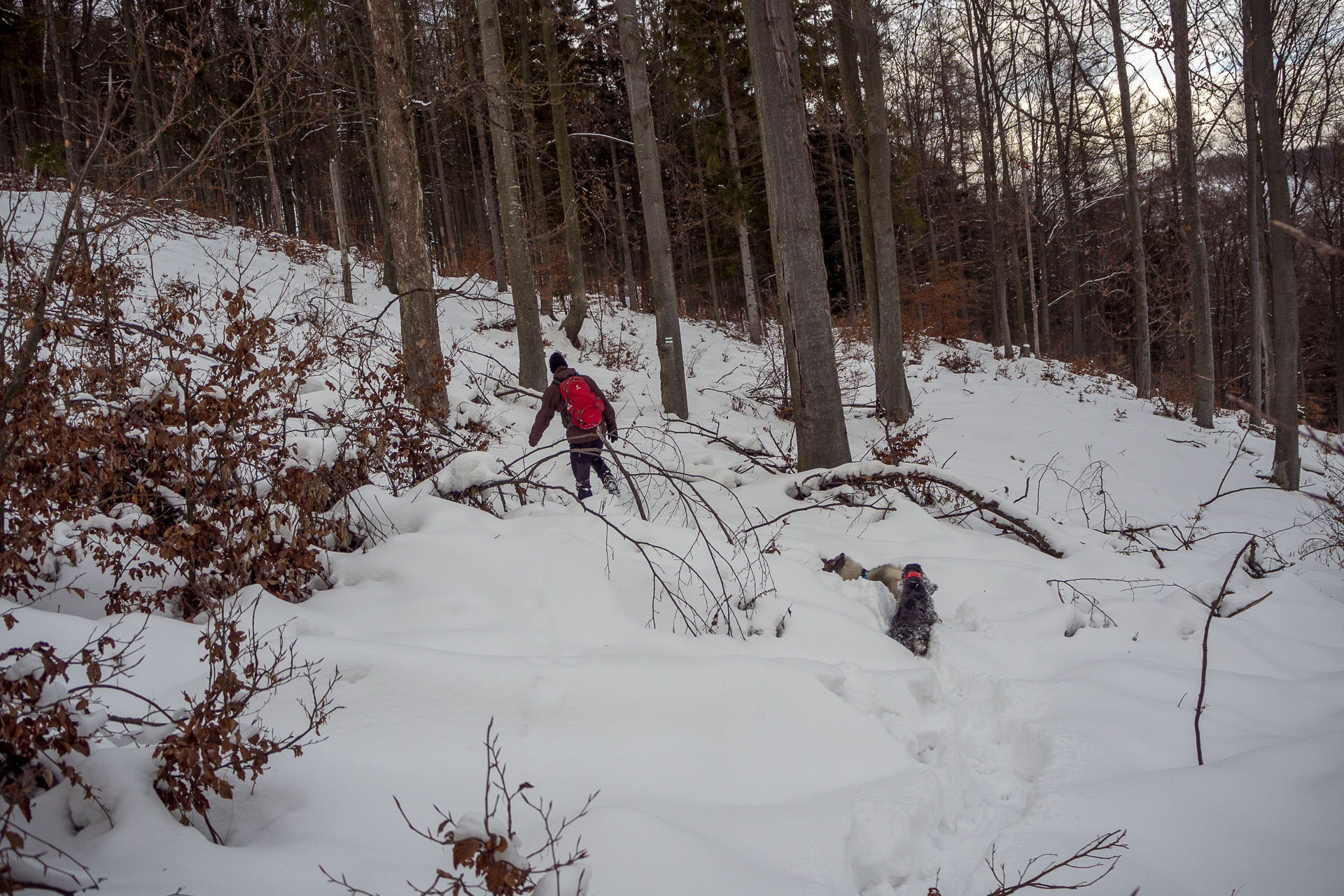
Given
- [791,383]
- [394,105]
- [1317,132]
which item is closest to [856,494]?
[791,383]

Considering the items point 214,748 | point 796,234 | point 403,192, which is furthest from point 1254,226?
point 214,748

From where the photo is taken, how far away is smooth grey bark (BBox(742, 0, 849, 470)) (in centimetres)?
587

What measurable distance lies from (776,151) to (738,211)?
14.0 metres

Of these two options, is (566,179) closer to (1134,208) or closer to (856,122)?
(856,122)

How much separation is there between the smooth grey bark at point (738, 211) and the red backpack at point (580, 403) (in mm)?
13690

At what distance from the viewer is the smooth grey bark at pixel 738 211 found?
19.0 meters

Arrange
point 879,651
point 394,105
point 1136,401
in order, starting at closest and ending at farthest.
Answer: point 879,651 → point 394,105 → point 1136,401

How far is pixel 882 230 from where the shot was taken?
419 inches

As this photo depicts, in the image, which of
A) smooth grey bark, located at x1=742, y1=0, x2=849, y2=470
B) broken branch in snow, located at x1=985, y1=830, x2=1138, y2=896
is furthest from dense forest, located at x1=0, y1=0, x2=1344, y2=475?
broken branch in snow, located at x1=985, y1=830, x2=1138, y2=896

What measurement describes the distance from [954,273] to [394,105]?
23720 millimetres

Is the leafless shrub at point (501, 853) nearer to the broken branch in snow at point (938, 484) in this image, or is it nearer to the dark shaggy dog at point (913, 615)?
the dark shaggy dog at point (913, 615)

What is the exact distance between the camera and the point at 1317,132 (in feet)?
58.4

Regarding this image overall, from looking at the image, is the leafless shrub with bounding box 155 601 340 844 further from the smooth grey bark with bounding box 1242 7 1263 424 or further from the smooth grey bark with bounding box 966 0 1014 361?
the smooth grey bark with bounding box 966 0 1014 361

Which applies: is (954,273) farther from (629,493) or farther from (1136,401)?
(629,493)
